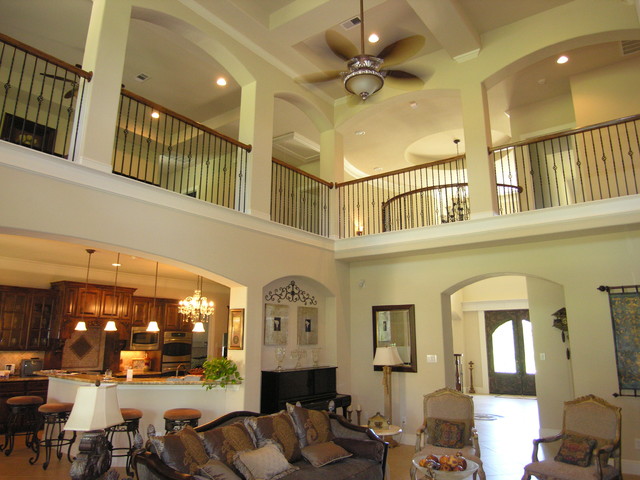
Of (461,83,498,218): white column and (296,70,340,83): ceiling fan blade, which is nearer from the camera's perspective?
(296,70,340,83): ceiling fan blade

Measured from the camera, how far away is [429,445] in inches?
217

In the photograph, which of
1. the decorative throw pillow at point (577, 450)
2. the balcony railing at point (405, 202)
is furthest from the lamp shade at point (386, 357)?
the decorative throw pillow at point (577, 450)

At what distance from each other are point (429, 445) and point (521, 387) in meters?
9.39

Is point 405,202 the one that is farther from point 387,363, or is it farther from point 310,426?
point 310,426

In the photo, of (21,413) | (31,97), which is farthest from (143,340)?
(31,97)

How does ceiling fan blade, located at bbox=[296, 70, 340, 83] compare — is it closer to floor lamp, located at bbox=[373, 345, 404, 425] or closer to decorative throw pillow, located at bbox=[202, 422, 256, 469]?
decorative throw pillow, located at bbox=[202, 422, 256, 469]

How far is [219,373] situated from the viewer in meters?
5.90

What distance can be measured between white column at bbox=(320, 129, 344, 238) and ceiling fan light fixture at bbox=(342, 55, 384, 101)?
3756 millimetres

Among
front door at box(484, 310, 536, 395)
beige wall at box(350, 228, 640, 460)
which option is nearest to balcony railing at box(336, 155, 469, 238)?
beige wall at box(350, 228, 640, 460)

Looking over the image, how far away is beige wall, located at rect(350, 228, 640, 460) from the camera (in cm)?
612

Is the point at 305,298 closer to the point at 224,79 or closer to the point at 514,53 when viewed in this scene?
the point at 224,79

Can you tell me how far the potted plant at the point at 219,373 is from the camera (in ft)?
19.3

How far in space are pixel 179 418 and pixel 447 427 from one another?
129 inches

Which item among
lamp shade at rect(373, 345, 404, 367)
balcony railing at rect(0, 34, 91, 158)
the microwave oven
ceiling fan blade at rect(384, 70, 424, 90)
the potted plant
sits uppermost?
balcony railing at rect(0, 34, 91, 158)
